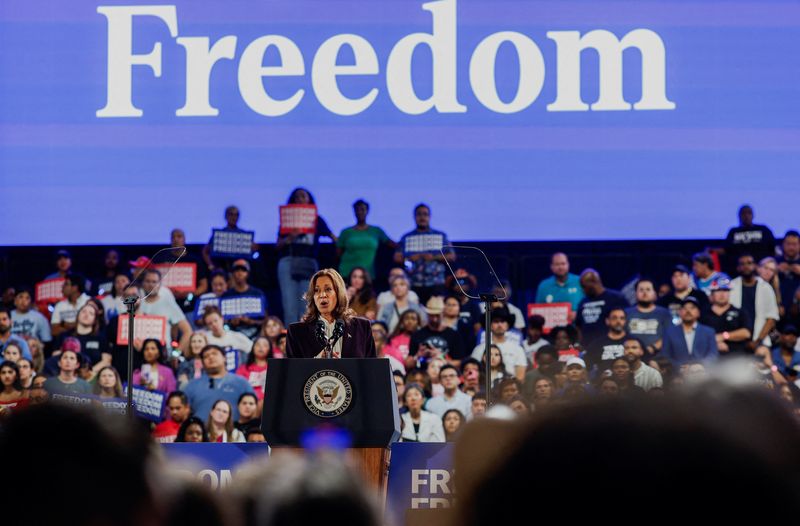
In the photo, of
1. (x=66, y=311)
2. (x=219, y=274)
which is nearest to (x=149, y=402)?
(x=219, y=274)

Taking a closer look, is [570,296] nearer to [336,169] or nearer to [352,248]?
[352,248]

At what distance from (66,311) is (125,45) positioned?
2.52 metres

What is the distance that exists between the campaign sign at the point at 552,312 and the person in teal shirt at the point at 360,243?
1.35 meters

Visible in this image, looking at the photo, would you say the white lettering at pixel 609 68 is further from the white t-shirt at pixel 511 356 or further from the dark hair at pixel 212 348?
the dark hair at pixel 212 348

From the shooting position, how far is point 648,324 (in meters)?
7.52

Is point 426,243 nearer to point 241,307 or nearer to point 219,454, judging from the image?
point 241,307

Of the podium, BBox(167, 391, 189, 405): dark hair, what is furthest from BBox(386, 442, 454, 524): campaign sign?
BBox(167, 391, 189, 405): dark hair

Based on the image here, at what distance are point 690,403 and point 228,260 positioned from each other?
852cm

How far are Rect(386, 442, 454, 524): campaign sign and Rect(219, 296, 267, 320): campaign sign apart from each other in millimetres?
4006

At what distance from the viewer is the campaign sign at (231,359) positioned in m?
7.44

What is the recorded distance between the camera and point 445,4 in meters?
9.60

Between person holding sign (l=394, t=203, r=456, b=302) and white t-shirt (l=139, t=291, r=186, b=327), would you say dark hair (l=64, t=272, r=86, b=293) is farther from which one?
person holding sign (l=394, t=203, r=456, b=302)

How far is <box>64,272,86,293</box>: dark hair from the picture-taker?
8.61 meters

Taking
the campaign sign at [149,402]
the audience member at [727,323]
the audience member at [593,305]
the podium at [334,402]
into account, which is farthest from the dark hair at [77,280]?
the podium at [334,402]
